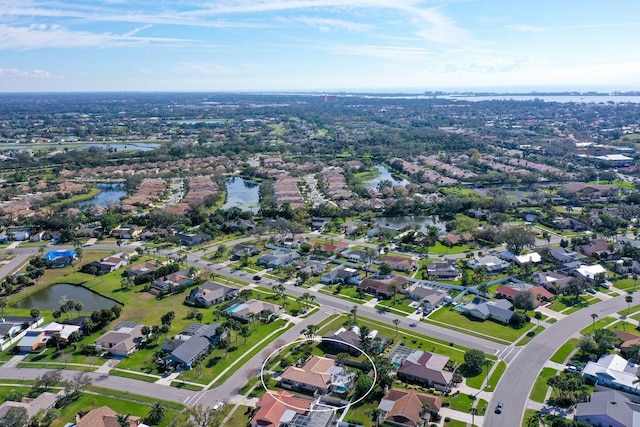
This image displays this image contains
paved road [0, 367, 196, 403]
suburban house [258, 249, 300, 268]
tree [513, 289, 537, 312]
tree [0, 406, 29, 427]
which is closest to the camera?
tree [0, 406, 29, 427]

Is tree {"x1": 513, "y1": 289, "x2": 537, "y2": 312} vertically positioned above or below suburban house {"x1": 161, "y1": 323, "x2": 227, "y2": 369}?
above

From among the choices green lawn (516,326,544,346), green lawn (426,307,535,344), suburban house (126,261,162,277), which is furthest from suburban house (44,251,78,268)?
green lawn (516,326,544,346)

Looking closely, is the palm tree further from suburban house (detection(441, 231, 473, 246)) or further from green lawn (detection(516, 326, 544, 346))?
suburban house (detection(441, 231, 473, 246))

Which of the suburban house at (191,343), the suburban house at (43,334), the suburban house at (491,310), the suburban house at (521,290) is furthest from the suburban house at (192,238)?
the suburban house at (521,290)

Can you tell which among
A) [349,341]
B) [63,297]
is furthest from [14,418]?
[349,341]

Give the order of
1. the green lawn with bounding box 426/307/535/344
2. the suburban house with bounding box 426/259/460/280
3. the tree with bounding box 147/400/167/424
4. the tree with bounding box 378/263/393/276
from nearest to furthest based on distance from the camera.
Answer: the tree with bounding box 147/400/167/424 → the green lawn with bounding box 426/307/535/344 → the suburban house with bounding box 426/259/460/280 → the tree with bounding box 378/263/393/276

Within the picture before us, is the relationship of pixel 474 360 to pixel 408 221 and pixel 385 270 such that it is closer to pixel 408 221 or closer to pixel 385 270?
pixel 385 270
